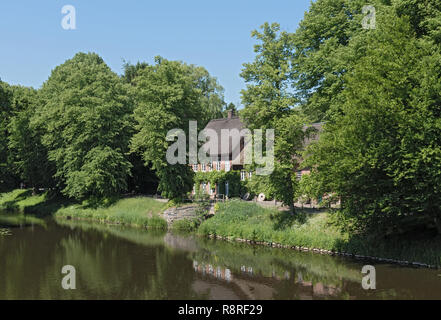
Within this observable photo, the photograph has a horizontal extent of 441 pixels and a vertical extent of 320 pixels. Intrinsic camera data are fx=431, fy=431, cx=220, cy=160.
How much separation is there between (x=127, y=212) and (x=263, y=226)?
15.6 m

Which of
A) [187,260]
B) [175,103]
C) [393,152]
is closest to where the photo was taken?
[393,152]

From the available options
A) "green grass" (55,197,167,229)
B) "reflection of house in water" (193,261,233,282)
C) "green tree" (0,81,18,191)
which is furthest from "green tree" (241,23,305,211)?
"green tree" (0,81,18,191)

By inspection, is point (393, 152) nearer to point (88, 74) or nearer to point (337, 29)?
point (337, 29)

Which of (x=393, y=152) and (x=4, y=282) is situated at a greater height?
(x=393, y=152)

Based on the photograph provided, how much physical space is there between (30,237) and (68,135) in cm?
1562

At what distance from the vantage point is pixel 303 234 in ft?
86.3

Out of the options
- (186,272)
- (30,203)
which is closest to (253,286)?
(186,272)

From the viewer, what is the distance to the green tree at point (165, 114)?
36781mm

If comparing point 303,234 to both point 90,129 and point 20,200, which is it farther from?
point 20,200

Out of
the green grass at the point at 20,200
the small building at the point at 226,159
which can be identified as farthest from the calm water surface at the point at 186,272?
the green grass at the point at 20,200

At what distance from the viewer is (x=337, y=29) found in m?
28.1

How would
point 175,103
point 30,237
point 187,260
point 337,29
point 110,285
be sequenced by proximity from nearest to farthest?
1. point 110,285
2. point 187,260
3. point 337,29
4. point 30,237
5. point 175,103

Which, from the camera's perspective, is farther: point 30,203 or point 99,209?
point 30,203
